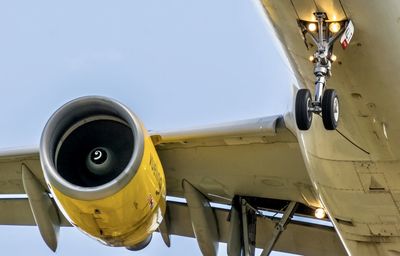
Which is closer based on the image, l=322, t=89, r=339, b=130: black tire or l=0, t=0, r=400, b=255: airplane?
l=322, t=89, r=339, b=130: black tire

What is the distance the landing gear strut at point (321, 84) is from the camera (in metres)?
7.36

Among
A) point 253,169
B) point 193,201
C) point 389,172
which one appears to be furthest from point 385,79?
point 193,201

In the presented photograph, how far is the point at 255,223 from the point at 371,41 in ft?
15.3

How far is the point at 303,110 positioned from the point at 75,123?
12.2 feet

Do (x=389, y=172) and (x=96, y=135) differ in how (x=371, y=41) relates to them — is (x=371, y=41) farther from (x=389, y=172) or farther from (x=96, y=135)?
(x=96, y=135)

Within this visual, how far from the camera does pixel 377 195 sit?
8961 millimetres

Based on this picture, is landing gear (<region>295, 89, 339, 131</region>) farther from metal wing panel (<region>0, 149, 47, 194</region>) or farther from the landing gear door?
metal wing panel (<region>0, 149, 47, 194</region>)

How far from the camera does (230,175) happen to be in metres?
11.3

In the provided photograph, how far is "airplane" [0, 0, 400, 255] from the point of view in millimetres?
7684

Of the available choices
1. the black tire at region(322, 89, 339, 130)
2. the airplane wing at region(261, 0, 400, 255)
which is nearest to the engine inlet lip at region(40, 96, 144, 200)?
the airplane wing at region(261, 0, 400, 255)

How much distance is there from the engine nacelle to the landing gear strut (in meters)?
2.90

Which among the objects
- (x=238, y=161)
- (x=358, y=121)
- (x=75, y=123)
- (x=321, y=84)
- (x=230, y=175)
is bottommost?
(x=230, y=175)

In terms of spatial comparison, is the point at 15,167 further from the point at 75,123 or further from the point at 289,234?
the point at 289,234

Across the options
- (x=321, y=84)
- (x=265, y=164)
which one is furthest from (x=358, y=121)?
(x=265, y=164)
